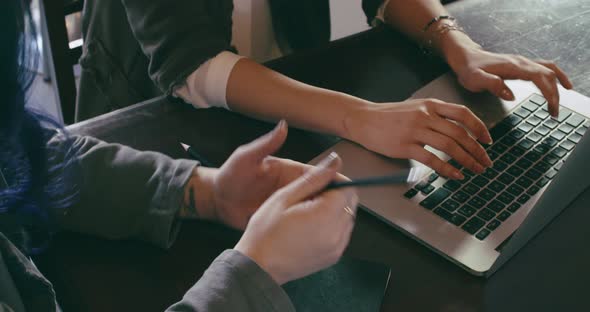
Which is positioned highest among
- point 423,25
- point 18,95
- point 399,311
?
point 18,95

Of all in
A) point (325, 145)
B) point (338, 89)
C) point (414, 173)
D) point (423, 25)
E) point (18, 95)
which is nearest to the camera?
point (18, 95)

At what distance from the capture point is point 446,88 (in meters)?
0.96

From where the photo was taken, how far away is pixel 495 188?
75 centimetres

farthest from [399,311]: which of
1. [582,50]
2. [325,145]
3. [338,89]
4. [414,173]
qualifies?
[582,50]

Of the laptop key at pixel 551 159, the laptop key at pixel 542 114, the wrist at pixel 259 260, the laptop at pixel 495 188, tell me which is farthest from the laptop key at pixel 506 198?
the wrist at pixel 259 260

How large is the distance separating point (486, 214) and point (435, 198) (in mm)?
62

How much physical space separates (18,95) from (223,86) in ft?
1.11

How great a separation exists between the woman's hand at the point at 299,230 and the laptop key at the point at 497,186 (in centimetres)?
24

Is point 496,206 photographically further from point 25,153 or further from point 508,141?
point 25,153

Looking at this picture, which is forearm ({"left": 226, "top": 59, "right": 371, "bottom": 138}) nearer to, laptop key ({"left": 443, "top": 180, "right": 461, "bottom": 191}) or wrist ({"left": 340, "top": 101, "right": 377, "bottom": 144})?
wrist ({"left": 340, "top": 101, "right": 377, "bottom": 144})

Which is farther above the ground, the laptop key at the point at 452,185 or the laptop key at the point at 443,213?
the laptop key at the point at 452,185

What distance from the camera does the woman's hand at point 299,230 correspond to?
0.58 meters

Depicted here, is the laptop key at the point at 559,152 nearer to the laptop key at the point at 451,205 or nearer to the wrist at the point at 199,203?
the laptop key at the point at 451,205

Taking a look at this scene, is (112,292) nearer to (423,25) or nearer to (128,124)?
(128,124)
